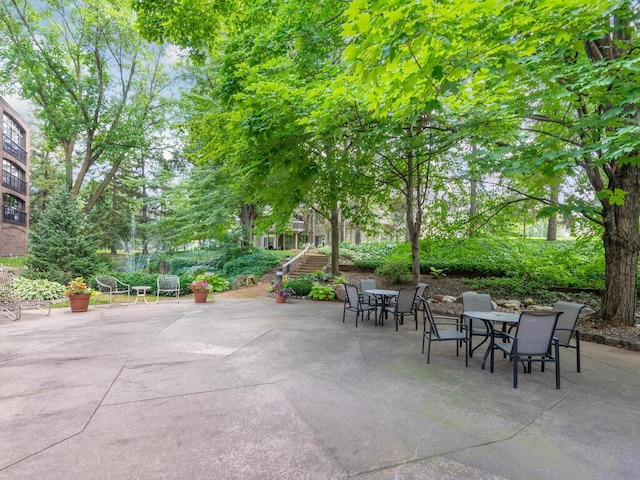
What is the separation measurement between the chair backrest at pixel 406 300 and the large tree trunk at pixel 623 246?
355 centimetres

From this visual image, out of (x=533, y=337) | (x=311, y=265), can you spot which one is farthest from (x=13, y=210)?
(x=533, y=337)

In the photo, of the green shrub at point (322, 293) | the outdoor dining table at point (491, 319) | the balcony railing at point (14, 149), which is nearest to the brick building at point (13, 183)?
the balcony railing at point (14, 149)

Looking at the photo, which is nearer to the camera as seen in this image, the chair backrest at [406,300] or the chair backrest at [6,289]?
the chair backrest at [406,300]

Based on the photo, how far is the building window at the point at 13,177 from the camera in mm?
21625

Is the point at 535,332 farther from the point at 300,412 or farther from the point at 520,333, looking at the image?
the point at 300,412

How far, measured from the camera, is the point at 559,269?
982 centimetres

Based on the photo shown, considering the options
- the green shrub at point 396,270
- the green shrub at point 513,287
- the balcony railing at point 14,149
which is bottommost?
the green shrub at point 513,287

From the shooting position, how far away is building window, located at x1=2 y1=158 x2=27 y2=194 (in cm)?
2162

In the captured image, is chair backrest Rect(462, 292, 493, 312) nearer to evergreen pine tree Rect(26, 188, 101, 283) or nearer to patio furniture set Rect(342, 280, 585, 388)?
patio furniture set Rect(342, 280, 585, 388)

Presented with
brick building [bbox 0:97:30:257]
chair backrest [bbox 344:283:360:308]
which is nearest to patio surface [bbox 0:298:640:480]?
chair backrest [bbox 344:283:360:308]

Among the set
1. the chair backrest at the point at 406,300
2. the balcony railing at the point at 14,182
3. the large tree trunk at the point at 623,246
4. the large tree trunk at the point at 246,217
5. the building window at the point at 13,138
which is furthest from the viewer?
the balcony railing at the point at 14,182

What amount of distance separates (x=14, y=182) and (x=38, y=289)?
62.9ft

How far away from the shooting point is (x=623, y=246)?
231 inches

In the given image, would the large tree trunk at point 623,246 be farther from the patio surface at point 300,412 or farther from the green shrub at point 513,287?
the green shrub at point 513,287
